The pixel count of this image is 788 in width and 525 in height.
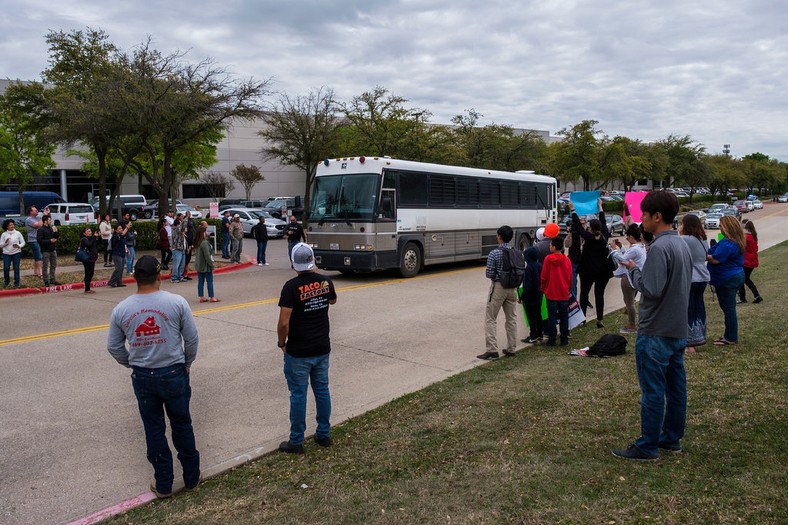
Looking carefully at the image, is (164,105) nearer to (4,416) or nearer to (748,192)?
(4,416)

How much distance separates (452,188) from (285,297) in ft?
48.5

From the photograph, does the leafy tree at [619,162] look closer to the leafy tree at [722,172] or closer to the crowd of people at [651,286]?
the leafy tree at [722,172]

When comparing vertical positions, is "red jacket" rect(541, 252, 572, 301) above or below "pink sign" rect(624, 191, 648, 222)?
below

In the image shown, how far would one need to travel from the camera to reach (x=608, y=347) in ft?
26.8

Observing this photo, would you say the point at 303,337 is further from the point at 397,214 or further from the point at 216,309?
the point at 397,214

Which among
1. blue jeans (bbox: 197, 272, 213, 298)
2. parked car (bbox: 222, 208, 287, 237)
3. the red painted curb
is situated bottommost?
the red painted curb

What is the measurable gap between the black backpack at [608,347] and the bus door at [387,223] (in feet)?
29.7

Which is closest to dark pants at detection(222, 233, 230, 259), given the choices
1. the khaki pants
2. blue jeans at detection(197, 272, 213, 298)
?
blue jeans at detection(197, 272, 213, 298)

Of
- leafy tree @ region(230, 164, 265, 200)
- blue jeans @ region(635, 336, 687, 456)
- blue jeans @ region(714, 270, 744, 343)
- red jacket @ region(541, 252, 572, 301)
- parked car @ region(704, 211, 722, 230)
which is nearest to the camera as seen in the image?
blue jeans @ region(635, 336, 687, 456)

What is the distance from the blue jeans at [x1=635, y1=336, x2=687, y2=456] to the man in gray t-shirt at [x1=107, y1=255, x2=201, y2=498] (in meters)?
3.29

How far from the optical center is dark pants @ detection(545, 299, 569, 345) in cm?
879

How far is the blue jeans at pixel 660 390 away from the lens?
4.49 meters

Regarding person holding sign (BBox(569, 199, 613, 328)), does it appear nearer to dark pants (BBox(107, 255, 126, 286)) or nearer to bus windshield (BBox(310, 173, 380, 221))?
bus windshield (BBox(310, 173, 380, 221))

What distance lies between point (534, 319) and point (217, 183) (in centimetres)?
5870
